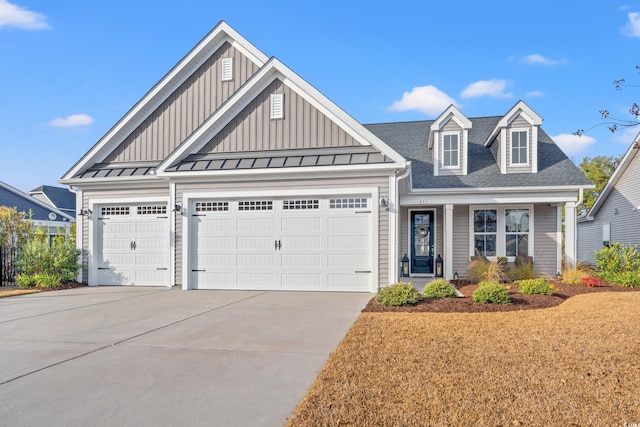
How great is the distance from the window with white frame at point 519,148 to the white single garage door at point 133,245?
1141 centimetres

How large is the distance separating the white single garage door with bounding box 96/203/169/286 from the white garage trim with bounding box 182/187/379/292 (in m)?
1.07

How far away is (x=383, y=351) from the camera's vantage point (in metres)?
5.00

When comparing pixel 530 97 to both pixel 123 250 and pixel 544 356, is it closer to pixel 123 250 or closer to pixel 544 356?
pixel 544 356

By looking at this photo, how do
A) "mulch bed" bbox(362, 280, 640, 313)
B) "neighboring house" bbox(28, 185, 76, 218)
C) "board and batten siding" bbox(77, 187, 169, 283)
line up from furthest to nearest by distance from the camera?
"neighboring house" bbox(28, 185, 76, 218) → "board and batten siding" bbox(77, 187, 169, 283) → "mulch bed" bbox(362, 280, 640, 313)

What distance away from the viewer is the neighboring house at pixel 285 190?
10.5m

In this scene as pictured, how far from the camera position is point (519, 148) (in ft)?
44.9

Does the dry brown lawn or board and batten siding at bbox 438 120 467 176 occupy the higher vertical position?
board and batten siding at bbox 438 120 467 176

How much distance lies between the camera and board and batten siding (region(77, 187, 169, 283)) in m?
12.3

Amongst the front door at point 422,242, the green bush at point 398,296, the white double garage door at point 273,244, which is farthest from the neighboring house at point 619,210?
the green bush at point 398,296

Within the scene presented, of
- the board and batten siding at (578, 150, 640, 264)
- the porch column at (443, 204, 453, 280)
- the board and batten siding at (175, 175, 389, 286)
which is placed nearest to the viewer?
the board and batten siding at (175, 175, 389, 286)

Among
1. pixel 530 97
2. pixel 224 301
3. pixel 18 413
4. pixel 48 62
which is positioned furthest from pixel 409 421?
pixel 48 62

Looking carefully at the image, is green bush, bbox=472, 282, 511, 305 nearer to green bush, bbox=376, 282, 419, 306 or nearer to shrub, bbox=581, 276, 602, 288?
green bush, bbox=376, 282, 419, 306

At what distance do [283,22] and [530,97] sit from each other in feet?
29.2

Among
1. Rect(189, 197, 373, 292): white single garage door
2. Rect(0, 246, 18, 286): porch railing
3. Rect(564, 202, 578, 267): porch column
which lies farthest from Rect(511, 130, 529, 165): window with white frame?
Rect(0, 246, 18, 286): porch railing
